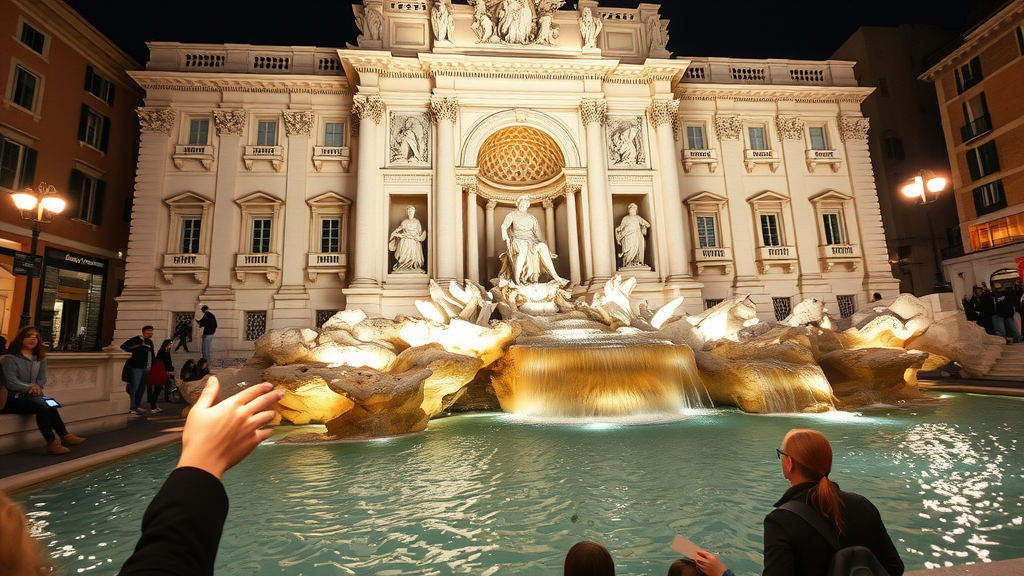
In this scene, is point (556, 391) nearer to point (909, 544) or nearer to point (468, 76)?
point (909, 544)

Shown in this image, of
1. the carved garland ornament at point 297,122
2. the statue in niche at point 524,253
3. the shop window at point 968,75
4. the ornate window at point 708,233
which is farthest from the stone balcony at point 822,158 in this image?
the carved garland ornament at point 297,122

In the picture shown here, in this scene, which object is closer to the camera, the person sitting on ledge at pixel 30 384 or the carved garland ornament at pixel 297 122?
the person sitting on ledge at pixel 30 384

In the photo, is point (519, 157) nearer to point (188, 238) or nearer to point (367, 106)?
point (367, 106)

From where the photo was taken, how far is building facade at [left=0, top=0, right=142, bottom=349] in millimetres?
14641

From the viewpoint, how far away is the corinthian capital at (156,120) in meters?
17.3

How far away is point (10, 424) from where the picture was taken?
5793 mm

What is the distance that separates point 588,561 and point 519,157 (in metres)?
18.0

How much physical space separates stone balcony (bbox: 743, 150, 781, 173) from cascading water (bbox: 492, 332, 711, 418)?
14.6m

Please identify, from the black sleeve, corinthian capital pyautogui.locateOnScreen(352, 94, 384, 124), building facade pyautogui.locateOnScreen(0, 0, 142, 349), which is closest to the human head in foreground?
the black sleeve

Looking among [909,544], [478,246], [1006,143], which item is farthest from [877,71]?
[909,544]

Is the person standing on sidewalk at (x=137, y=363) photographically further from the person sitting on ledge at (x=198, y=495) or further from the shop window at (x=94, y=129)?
the shop window at (x=94, y=129)

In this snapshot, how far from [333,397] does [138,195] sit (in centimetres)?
1525

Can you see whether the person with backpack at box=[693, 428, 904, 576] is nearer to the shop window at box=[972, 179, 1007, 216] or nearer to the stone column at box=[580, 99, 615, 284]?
the stone column at box=[580, 99, 615, 284]

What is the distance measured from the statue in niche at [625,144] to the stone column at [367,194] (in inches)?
332
